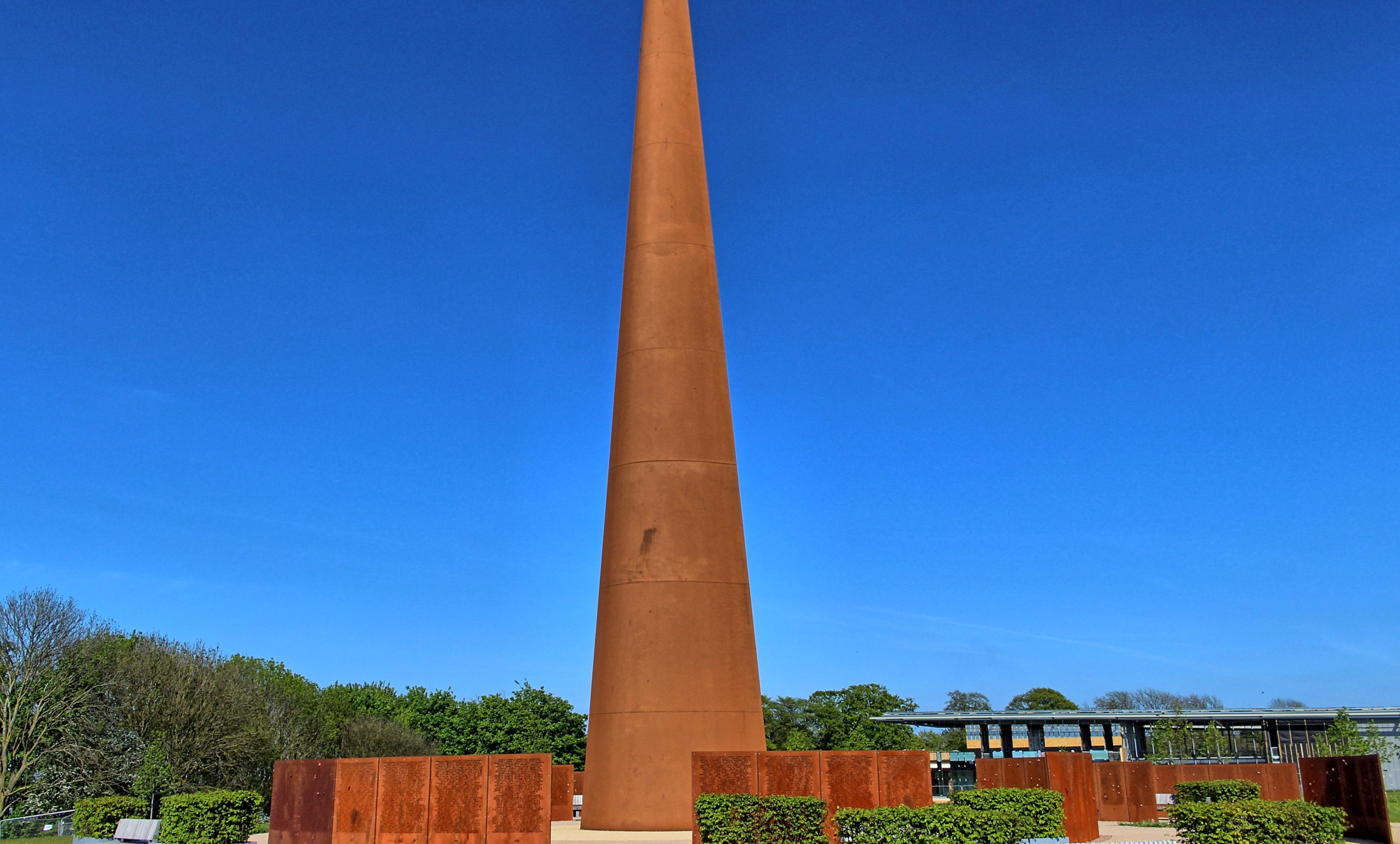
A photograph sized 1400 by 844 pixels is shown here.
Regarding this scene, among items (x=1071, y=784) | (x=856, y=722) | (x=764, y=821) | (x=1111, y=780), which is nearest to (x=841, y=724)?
(x=856, y=722)

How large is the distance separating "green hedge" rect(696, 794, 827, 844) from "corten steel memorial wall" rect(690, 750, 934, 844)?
1.52m

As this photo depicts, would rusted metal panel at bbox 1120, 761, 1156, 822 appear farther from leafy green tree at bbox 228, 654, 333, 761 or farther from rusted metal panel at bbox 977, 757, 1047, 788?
leafy green tree at bbox 228, 654, 333, 761

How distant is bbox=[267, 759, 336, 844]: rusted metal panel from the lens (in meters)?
20.3

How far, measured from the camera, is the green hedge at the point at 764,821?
18.1m

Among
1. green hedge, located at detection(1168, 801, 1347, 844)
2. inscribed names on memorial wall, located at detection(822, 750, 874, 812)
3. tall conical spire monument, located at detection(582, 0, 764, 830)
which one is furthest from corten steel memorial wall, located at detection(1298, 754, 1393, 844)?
tall conical spire monument, located at detection(582, 0, 764, 830)

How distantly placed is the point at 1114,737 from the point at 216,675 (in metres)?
83.9

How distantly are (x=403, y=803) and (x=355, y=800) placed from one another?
96 centimetres

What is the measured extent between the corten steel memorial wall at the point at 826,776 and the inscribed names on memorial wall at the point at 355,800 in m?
5.55

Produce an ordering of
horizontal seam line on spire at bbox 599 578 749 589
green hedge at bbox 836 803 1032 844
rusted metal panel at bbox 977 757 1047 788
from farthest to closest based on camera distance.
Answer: rusted metal panel at bbox 977 757 1047 788 → horizontal seam line on spire at bbox 599 578 749 589 → green hedge at bbox 836 803 1032 844

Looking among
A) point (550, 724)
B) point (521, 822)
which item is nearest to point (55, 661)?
point (550, 724)

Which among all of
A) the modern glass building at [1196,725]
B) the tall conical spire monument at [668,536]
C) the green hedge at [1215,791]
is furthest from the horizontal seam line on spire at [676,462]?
the modern glass building at [1196,725]

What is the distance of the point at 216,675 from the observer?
55.8 metres

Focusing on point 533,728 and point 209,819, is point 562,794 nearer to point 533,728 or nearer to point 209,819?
point 209,819

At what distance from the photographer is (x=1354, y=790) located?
2369 cm
